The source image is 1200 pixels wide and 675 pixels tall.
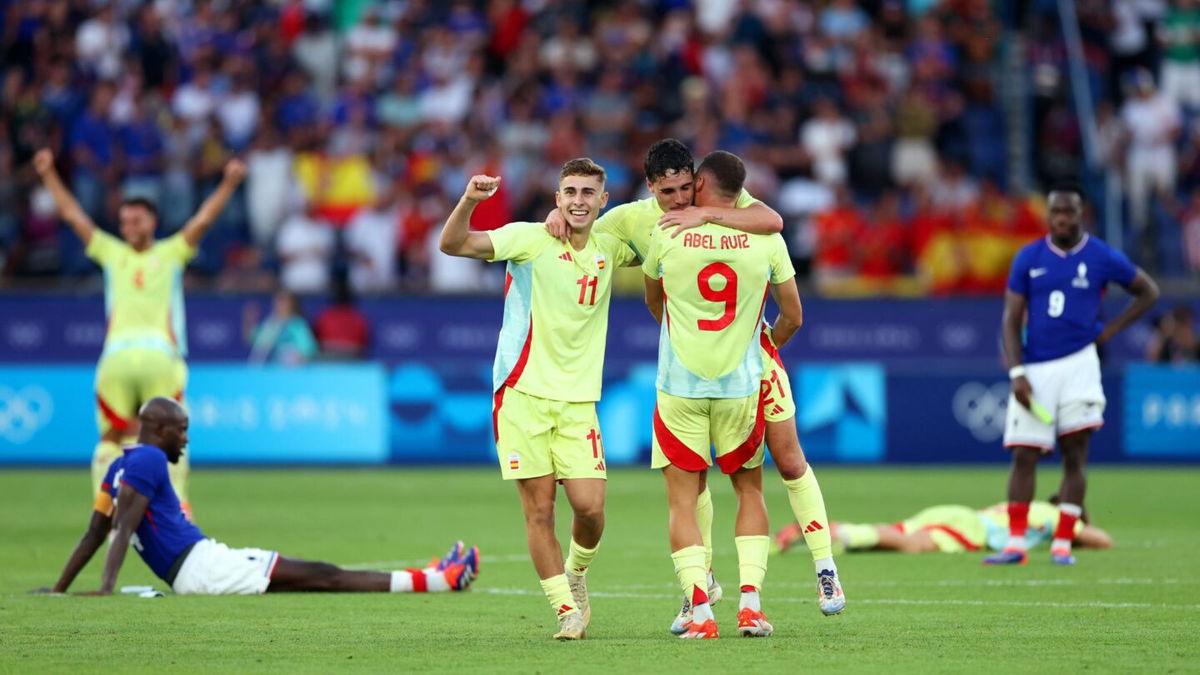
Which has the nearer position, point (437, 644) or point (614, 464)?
point (437, 644)

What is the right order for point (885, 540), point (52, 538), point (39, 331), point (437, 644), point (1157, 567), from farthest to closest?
point (39, 331), point (52, 538), point (885, 540), point (1157, 567), point (437, 644)

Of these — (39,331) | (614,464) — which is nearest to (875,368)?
(614,464)

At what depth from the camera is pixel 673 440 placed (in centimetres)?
925

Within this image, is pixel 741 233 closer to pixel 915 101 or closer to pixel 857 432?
pixel 857 432

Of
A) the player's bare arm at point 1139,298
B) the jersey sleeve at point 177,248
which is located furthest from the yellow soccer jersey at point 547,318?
the jersey sleeve at point 177,248

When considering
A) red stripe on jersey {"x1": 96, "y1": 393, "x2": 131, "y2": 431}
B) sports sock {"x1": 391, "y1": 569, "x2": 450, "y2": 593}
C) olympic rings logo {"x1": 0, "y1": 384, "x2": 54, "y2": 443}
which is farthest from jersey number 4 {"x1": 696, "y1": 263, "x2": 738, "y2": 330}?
olympic rings logo {"x1": 0, "y1": 384, "x2": 54, "y2": 443}

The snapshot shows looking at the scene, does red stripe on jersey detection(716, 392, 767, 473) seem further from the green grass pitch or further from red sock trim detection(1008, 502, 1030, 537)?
red sock trim detection(1008, 502, 1030, 537)

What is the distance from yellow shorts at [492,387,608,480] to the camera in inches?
356

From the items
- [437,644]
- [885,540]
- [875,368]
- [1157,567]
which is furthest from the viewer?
[875,368]

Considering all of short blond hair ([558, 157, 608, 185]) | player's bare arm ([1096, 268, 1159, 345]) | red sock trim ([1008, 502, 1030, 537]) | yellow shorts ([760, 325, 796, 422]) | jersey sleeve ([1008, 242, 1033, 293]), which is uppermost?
short blond hair ([558, 157, 608, 185])

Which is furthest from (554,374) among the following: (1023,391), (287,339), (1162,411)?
(1162,411)

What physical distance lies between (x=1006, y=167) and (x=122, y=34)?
41.9 feet

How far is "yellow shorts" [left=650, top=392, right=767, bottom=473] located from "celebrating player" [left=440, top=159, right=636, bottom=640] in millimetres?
339

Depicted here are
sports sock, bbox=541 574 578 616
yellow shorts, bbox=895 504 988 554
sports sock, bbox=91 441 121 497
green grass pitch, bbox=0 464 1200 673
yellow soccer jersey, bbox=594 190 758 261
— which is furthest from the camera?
yellow shorts, bbox=895 504 988 554
